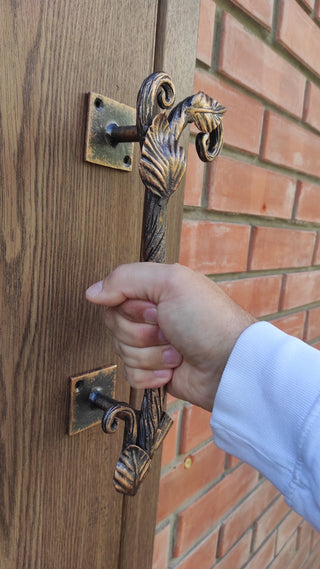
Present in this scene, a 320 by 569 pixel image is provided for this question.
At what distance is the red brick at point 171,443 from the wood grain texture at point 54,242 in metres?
0.20

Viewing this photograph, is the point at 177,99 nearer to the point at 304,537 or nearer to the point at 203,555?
the point at 203,555

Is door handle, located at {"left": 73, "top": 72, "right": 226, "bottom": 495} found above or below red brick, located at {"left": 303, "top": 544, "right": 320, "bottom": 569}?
above

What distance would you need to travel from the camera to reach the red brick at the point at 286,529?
103 centimetres

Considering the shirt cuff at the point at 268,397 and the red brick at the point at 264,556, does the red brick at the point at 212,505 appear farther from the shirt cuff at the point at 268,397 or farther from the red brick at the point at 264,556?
the shirt cuff at the point at 268,397

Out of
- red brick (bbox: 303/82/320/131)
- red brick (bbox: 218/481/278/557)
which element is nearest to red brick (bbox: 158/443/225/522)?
red brick (bbox: 218/481/278/557)

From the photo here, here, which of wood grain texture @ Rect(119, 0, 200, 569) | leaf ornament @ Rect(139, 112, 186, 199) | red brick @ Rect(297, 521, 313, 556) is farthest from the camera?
red brick @ Rect(297, 521, 313, 556)

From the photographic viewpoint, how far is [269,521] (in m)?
0.96

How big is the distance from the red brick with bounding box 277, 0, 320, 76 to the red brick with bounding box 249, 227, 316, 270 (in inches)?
11.3

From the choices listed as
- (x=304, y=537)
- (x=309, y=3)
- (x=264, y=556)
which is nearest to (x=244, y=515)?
(x=264, y=556)

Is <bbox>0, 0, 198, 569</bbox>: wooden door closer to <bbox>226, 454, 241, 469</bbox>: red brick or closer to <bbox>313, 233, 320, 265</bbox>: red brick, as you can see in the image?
<bbox>226, 454, 241, 469</bbox>: red brick

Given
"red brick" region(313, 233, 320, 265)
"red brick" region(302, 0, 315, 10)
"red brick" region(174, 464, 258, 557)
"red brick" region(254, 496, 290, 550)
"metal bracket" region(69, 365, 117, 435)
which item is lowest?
"red brick" region(254, 496, 290, 550)

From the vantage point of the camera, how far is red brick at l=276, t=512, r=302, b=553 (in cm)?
103

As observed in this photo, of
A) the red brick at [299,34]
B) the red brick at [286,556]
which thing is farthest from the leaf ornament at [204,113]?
the red brick at [286,556]

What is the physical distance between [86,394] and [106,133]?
0.23 meters
